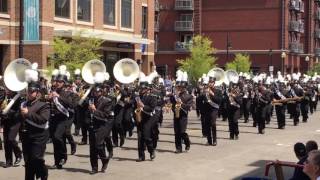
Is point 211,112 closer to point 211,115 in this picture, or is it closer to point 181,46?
point 211,115

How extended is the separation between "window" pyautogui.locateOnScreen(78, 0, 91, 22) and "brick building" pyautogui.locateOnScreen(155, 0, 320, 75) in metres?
28.1

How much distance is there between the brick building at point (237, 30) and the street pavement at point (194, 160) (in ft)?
165

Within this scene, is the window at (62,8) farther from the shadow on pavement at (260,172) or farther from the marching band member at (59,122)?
the shadow on pavement at (260,172)

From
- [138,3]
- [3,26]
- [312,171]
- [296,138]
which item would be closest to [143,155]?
[296,138]

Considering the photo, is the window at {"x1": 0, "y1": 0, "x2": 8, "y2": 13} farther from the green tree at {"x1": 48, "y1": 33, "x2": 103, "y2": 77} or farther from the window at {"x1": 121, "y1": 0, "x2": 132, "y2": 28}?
the window at {"x1": 121, "y1": 0, "x2": 132, "y2": 28}

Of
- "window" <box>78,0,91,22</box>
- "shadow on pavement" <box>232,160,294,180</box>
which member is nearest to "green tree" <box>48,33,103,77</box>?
"window" <box>78,0,91,22</box>

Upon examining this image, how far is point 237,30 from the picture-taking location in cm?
7319

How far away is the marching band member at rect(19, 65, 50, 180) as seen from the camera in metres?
10.7

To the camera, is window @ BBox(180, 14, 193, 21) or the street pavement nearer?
Answer: the street pavement

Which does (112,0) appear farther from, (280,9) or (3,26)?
(280,9)

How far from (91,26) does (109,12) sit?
3143 millimetres

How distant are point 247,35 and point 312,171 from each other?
2673 inches

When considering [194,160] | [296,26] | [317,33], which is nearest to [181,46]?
[296,26]

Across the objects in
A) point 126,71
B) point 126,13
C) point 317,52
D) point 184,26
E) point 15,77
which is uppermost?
point 184,26
